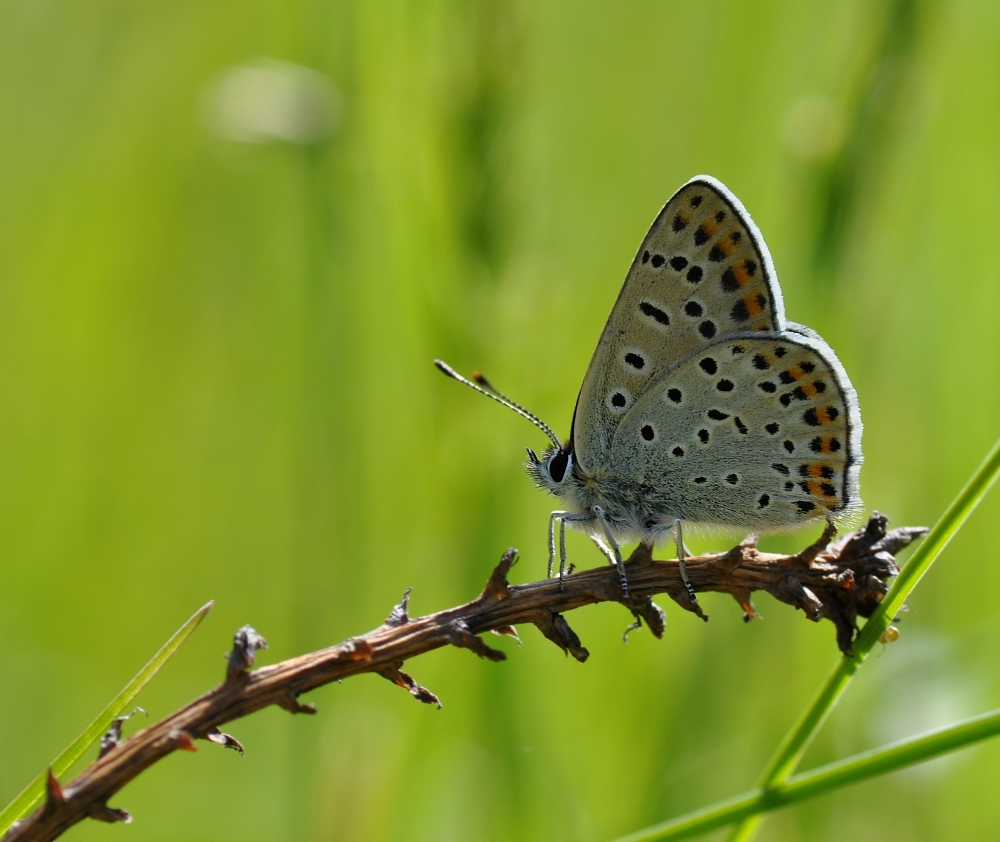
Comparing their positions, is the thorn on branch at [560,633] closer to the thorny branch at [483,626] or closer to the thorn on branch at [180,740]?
the thorny branch at [483,626]

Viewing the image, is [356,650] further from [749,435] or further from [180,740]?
[749,435]

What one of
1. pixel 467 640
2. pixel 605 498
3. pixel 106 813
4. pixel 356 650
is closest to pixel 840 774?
pixel 467 640

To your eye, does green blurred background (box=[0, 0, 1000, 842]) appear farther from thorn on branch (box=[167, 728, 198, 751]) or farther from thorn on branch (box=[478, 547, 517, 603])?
thorn on branch (box=[167, 728, 198, 751])

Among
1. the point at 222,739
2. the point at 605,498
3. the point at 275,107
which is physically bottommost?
the point at 605,498

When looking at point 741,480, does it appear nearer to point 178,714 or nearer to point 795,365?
point 795,365

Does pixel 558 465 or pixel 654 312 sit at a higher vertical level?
pixel 654 312

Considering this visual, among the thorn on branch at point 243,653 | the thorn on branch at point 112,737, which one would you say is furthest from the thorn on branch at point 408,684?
the thorn on branch at point 112,737

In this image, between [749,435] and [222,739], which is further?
[749,435]
